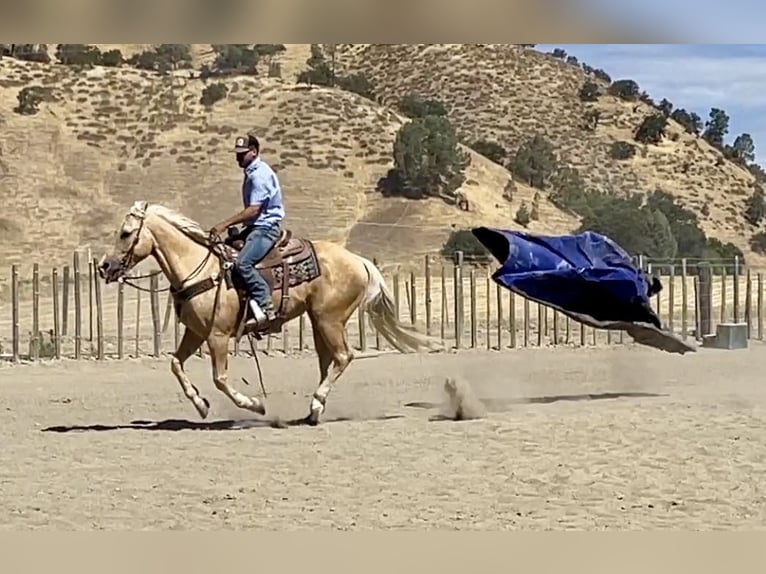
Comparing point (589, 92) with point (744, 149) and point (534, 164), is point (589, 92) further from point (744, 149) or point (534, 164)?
point (534, 164)

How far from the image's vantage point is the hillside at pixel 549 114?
145ft

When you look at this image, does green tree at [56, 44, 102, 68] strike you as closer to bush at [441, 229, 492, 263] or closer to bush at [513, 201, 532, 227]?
bush at [513, 201, 532, 227]

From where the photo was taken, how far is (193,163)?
37250 millimetres

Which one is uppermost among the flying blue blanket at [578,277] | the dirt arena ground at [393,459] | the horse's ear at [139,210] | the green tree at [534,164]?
the green tree at [534,164]

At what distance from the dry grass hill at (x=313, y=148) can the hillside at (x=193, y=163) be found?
5 centimetres

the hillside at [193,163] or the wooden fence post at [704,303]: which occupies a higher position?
the hillside at [193,163]

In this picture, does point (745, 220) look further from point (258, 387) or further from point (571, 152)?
point (258, 387)

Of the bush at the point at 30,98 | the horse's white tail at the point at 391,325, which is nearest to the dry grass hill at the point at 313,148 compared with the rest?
the bush at the point at 30,98

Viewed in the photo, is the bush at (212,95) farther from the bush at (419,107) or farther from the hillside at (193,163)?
the bush at (419,107)

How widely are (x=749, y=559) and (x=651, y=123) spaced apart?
138ft

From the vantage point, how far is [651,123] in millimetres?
46406

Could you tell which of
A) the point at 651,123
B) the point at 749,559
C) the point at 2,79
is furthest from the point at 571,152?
the point at 749,559

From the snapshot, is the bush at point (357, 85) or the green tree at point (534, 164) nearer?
the green tree at point (534, 164)

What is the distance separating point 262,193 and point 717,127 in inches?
1650
